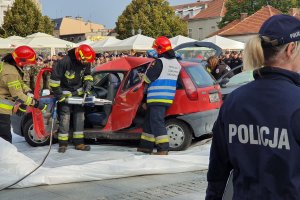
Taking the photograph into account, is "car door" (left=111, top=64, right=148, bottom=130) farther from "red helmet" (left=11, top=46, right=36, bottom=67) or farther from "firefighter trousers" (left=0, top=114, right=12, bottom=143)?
"firefighter trousers" (left=0, top=114, right=12, bottom=143)

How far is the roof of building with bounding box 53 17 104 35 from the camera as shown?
3823 inches

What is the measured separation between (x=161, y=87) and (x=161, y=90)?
5 cm

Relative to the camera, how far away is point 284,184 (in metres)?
1.92

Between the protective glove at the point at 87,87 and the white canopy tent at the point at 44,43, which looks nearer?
the protective glove at the point at 87,87

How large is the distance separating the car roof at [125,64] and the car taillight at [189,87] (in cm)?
74

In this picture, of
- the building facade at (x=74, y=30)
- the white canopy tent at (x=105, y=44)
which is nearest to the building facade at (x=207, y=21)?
the building facade at (x=74, y=30)

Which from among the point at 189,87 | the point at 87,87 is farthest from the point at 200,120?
the point at 87,87

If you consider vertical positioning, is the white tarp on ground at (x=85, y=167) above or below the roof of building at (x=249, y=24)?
below

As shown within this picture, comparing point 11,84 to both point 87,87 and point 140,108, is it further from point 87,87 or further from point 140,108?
point 140,108

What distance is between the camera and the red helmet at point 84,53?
7.78 meters

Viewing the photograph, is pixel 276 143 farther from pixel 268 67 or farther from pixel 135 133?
pixel 135 133

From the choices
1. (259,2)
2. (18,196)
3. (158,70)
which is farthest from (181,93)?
(259,2)

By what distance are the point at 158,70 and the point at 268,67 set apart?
5333 millimetres

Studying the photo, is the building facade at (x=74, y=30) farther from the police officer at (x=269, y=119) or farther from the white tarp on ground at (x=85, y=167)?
the police officer at (x=269, y=119)
